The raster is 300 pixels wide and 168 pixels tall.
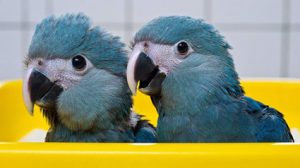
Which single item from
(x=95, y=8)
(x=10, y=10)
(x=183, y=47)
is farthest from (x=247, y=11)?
(x=183, y=47)

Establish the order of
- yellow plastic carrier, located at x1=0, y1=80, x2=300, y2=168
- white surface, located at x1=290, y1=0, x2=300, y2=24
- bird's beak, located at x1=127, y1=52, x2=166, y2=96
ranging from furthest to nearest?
1. white surface, located at x1=290, y1=0, x2=300, y2=24
2. bird's beak, located at x1=127, y1=52, x2=166, y2=96
3. yellow plastic carrier, located at x1=0, y1=80, x2=300, y2=168

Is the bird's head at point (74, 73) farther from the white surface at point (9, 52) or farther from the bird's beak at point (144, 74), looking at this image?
the white surface at point (9, 52)

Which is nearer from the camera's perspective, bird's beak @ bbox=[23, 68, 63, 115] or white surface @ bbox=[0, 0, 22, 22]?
bird's beak @ bbox=[23, 68, 63, 115]

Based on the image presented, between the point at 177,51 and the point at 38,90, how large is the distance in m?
0.15

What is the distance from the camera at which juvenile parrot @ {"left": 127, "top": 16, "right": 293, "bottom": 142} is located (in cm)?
57

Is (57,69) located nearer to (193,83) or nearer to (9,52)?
(193,83)

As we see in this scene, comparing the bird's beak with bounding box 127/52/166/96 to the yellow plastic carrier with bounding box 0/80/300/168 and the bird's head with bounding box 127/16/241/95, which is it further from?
the yellow plastic carrier with bounding box 0/80/300/168

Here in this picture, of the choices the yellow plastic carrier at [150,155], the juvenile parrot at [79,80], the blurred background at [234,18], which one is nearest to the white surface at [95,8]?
the blurred background at [234,18]

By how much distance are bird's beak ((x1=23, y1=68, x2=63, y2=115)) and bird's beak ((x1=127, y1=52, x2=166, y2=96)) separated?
0.27 ft

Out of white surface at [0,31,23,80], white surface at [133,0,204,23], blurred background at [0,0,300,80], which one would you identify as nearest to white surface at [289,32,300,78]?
blurred background at [0,0,300,80]

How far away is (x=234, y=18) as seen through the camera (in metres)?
1.27

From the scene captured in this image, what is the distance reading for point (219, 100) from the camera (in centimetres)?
58

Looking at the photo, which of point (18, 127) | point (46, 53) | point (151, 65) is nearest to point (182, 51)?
point (151, 65)

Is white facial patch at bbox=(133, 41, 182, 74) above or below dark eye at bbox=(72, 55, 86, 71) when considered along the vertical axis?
above
